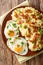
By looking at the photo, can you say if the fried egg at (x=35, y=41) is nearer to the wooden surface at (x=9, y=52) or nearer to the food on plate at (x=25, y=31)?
the food on plate at (x=25, y=31)

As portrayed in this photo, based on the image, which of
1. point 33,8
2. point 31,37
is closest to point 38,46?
point 31,37

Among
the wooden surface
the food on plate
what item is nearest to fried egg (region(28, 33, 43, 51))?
the food on plate

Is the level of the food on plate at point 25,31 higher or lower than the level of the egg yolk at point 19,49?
higher

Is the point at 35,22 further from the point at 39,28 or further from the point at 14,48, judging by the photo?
the point at 14,48

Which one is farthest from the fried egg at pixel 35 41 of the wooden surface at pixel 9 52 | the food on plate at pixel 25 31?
the wooden surface at pixel 9 52

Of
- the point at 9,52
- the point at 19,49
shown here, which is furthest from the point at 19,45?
the point at 9,52

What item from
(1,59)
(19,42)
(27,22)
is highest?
(27,22)

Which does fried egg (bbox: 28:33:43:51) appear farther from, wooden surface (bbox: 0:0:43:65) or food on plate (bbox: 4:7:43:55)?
wooden surface (bbox: 0:0:43:65)

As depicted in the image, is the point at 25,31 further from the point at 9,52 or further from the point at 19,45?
the point at 9,52
